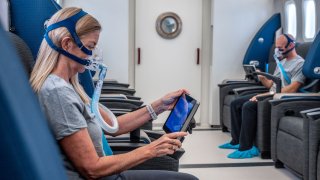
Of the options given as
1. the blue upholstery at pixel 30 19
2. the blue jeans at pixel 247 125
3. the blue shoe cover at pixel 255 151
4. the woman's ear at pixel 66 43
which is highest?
the blue upholstery at pixel 30 19

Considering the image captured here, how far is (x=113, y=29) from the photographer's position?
18.9 feet

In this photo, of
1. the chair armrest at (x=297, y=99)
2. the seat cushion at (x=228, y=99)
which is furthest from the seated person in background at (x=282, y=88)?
the seat cushion at (x=228, y=99)

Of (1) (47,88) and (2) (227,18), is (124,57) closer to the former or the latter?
(2) (227,18)

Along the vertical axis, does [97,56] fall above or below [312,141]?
above

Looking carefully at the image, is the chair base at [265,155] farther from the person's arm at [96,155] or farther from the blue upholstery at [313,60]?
the person's arm at [96,155]

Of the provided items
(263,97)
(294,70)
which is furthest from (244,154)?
(294,70)

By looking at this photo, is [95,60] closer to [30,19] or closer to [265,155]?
[30,19]

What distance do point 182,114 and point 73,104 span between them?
22.8 inches

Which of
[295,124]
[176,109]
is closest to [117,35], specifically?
[295,124]

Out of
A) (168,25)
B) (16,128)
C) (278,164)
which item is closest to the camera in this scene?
(16,128)

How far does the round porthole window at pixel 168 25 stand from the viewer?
247 inches

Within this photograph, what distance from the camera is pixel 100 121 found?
70.4 inches

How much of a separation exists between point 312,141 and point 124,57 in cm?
338

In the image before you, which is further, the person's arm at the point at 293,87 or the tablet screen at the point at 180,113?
the person's arm at the point at 293,87
